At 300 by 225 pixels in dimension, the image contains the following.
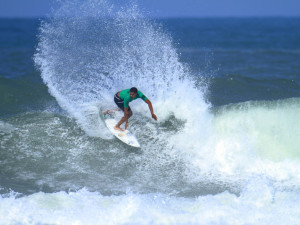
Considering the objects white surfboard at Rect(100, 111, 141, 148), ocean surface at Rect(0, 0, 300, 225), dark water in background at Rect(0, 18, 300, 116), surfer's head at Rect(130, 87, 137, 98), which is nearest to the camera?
ocean surface at Rect(0, 0, 300, 225)

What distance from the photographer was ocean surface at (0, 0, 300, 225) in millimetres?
6965

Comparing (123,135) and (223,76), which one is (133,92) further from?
(223,76)

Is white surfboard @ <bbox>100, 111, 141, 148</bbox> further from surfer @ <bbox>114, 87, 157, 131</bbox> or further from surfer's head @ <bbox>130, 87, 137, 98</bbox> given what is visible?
surfer's head @ <bbox>130, 87, 137, 98</bbox>

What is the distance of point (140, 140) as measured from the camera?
10.3 metres

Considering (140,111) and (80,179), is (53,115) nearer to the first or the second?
(140,111)

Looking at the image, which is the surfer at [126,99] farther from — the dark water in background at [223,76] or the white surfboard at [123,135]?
the dark water in background at [223,76]

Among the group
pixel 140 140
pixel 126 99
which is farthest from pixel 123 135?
pixel 126 99

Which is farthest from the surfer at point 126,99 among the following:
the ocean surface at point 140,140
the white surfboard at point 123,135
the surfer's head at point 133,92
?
the ocean surface at point 140,140

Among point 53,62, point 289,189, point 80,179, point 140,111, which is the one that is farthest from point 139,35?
point 289,189

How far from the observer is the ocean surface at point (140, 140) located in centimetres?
696

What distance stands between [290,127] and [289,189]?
120 inches

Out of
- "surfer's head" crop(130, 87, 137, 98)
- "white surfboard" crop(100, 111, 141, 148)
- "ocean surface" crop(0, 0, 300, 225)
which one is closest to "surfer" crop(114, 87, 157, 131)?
"surfer's head" crop(130, 87, 137, 98)

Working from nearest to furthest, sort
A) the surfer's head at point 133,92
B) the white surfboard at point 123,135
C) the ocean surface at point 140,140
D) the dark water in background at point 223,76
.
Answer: the ocean surface at point 140,140
the surfer's head at point 133,92
the white surfboard at point 123,135
the dark water in background at point 223,76

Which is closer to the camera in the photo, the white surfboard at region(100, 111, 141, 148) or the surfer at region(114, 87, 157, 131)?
the surfer at region(114, 87, 157, 131)
